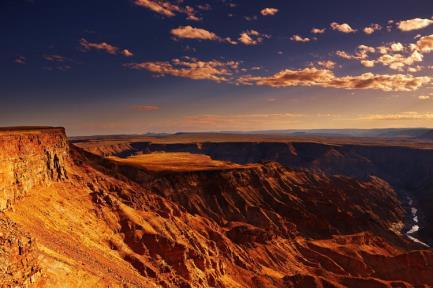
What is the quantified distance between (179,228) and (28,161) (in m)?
29.0

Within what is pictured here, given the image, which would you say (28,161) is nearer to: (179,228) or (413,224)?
(179,228)

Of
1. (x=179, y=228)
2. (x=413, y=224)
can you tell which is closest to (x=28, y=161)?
(x=179, y=228)

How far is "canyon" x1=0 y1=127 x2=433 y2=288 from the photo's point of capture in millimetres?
37031

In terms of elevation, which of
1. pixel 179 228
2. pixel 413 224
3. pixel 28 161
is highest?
pixel 28 161

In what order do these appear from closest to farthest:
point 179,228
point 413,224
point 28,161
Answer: point 28,161 < point 179,228 < point 413,224

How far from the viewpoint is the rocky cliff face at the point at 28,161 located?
4147 cm

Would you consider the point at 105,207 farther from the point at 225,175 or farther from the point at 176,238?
the point at 225,175

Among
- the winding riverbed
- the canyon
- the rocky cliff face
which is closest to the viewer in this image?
the canyon

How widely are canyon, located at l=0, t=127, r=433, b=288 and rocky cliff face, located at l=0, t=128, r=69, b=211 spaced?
16cm

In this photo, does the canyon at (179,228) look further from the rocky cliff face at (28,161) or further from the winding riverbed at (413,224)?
the winding riverbed at (413,224)

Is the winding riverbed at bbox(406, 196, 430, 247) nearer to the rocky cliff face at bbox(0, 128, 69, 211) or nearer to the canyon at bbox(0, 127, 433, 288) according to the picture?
the canyon at bbox(0, 127, 433, 288)

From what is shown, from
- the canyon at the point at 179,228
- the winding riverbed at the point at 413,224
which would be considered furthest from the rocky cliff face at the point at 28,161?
the winding riverbed at the point at 413,224

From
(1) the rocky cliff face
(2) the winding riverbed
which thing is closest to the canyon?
(1) the rocky cliff face

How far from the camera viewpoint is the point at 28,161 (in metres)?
47.3
